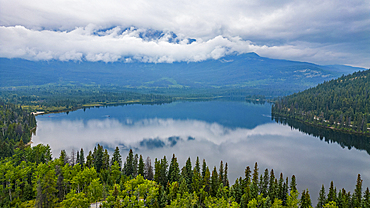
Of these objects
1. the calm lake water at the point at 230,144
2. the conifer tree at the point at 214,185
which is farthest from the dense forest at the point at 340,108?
the conifer tree at the point at 214,185

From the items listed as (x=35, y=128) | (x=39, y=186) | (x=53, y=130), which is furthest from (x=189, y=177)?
(x=35, y=128)

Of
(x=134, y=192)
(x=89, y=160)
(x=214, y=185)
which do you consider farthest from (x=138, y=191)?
(x=89, y=160)

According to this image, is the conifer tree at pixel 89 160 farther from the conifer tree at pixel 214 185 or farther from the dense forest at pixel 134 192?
the conifer tree at pixel 214 185

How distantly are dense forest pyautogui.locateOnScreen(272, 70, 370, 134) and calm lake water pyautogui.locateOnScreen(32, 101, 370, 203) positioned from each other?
18.1 meters

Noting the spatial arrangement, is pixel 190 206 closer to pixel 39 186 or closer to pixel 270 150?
pixel 39 186

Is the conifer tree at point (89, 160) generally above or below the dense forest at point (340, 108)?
below

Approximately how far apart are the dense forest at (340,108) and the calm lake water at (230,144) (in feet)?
59.2

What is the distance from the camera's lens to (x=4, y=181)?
41.9 meters

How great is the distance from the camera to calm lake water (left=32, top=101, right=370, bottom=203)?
2502 inches

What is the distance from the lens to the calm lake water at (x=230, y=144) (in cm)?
6356

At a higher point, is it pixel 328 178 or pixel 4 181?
pixel 4 181

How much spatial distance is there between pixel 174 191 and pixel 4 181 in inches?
1194

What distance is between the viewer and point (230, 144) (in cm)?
8719

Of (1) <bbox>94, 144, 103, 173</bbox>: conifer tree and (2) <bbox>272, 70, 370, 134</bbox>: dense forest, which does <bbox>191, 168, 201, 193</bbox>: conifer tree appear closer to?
(1) <bbox>94, 144, 103, 173</bbox>: conifer tree
